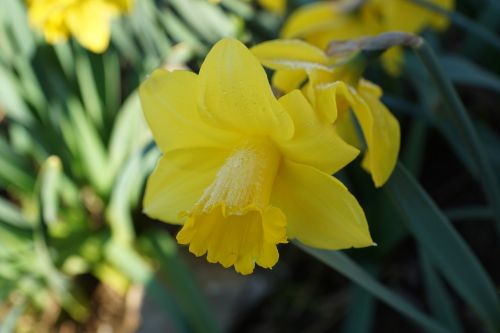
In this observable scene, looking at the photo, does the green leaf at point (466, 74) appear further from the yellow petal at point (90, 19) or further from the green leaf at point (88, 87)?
the green leaf at point (88, 87)

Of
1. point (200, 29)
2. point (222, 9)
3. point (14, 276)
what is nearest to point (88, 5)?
point (200, 29)

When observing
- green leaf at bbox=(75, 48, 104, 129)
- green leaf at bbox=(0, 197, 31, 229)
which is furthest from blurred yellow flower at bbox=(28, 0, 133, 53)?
green leaf at bbox=(0, 197, 31, 229)

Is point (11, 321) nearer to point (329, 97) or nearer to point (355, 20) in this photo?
point (355, 20)

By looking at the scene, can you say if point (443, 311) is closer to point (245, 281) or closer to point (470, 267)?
point (470, 267)

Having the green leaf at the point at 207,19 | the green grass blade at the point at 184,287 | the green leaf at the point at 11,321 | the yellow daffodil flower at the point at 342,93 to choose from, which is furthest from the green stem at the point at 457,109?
the green leaf at the point at 11,321

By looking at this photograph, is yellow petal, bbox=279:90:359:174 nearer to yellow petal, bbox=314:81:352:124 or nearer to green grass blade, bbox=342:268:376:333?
yellow petal, bbox=314:81:352:124

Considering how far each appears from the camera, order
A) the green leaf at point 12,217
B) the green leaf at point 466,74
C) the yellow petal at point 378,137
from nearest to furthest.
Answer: the yellow petal at point 378,137, the green leaf at point 466,74, the green leaf at point 12,217
